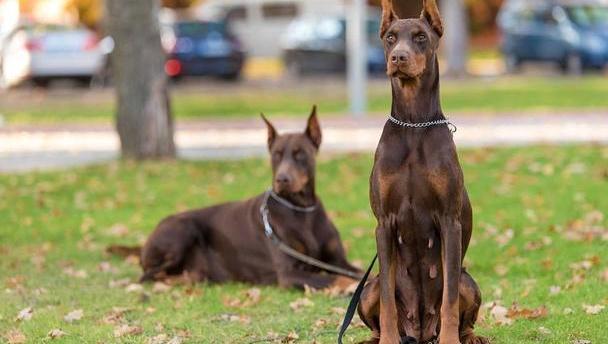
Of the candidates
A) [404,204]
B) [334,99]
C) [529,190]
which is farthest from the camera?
[334,99]

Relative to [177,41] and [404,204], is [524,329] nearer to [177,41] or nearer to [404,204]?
[404,204]

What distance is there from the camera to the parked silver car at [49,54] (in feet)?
101

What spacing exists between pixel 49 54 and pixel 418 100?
2628 cm

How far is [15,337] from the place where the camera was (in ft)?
22.8

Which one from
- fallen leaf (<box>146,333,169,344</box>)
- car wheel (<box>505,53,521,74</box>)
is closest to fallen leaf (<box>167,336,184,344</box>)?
fallen leaf (<box>146,333,169,344</box>)

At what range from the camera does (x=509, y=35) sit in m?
35.0

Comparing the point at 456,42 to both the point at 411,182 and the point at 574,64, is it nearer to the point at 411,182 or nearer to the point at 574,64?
the point at 574,64

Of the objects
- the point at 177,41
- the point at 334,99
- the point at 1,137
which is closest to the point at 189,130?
the point at 1,137

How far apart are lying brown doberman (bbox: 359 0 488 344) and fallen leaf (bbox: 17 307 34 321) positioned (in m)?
2.78

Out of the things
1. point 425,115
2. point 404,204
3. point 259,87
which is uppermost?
point 425,115

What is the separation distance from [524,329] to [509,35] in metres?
29.2

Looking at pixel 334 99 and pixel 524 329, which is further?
pixel 334 99

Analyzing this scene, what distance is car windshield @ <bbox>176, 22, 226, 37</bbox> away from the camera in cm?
3281

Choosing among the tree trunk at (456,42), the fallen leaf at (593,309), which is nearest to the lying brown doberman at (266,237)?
the fallen leaf at (593,309)
